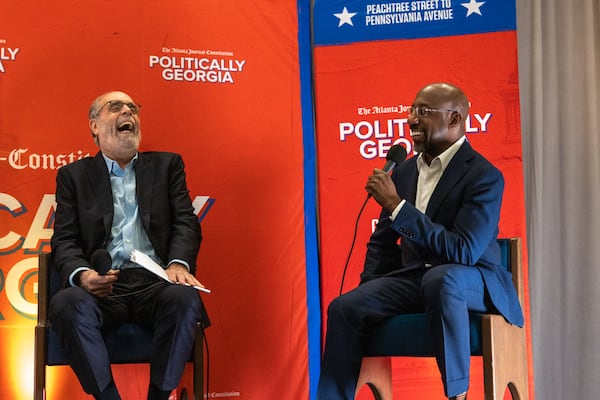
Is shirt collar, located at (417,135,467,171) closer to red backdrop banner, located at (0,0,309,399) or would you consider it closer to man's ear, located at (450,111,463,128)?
man's ear, located at (450,111,463,128)

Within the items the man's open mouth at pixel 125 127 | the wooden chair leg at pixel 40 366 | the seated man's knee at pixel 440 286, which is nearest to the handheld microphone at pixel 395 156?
the seated man's knee at pixel 440 286

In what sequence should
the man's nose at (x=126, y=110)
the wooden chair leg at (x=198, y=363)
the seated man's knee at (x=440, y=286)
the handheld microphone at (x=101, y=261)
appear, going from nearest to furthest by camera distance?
the seated man's knee at (x=440, y=286), the handheld microphone at (x=101, y=261), the wooden chair leg at (x=198, y=363), the man's nose at (x=126, y=110)

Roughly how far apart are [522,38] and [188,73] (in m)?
1.97

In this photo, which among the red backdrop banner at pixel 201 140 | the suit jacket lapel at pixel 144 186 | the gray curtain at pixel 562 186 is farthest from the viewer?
the gray curtain at pixel 562 186

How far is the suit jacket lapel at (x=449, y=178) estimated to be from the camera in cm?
342

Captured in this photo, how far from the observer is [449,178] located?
A: 3.44 meters

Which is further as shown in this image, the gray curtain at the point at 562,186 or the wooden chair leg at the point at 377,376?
the gray curtain at the point at 562,186

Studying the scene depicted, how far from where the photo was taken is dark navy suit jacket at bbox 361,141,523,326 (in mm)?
3225

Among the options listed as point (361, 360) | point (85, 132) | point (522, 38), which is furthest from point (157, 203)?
point (522, 38)

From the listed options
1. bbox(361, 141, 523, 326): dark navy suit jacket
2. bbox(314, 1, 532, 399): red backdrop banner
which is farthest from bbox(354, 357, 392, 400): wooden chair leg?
bbox(314, 1, 532, 399): red backdrop banner

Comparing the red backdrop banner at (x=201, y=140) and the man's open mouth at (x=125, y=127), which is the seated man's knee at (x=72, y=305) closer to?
the man's open mouth at (x=125, y=127)

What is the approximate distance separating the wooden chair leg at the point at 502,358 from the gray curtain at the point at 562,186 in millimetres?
1066

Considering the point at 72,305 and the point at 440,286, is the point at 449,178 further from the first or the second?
the point at 72,305

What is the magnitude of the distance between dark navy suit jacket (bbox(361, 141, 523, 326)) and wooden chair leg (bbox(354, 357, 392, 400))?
0.39 meters
